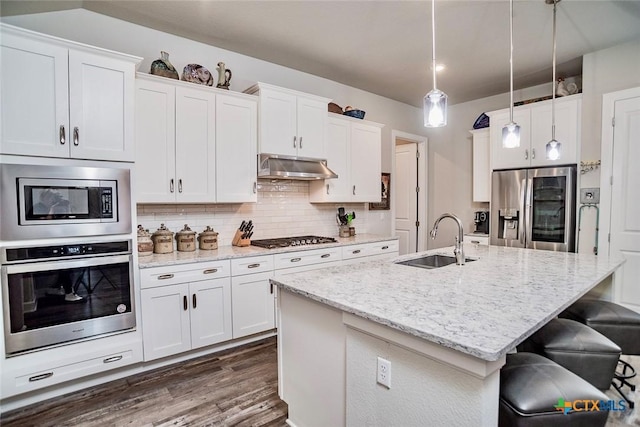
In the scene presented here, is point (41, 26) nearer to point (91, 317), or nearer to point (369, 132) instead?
point (91, 317)

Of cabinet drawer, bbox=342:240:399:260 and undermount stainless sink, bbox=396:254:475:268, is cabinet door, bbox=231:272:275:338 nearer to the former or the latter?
cabinet drawer, bbox=342:240:399:260

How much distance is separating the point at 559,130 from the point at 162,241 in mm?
4375

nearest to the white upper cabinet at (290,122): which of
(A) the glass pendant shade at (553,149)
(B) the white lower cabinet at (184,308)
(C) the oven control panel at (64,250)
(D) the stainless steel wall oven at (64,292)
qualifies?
(B) the white lower cabinet at (184,308)

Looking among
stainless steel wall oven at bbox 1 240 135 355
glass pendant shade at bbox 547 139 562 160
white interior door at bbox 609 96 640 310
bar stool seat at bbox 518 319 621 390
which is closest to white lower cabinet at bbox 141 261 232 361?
stainless steel wall oven at bbox 1 240 135 355

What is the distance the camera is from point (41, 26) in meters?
2.45

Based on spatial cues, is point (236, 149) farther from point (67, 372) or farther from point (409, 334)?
point (409, 334)

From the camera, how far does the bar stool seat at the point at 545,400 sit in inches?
45.0

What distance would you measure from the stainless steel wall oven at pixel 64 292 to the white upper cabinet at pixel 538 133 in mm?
4286

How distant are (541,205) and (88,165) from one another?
14.7 feet

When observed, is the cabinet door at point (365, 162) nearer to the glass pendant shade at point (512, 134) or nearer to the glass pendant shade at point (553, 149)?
the glass pendant shade at point (512, 134)

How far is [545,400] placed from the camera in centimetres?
117

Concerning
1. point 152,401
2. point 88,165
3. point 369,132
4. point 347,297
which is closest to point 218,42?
point 88,165

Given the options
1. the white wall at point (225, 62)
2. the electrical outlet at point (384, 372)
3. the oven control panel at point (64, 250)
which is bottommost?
the electrical outlet at point (384, 372)

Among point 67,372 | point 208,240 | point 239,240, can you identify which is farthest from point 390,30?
point 67,372
